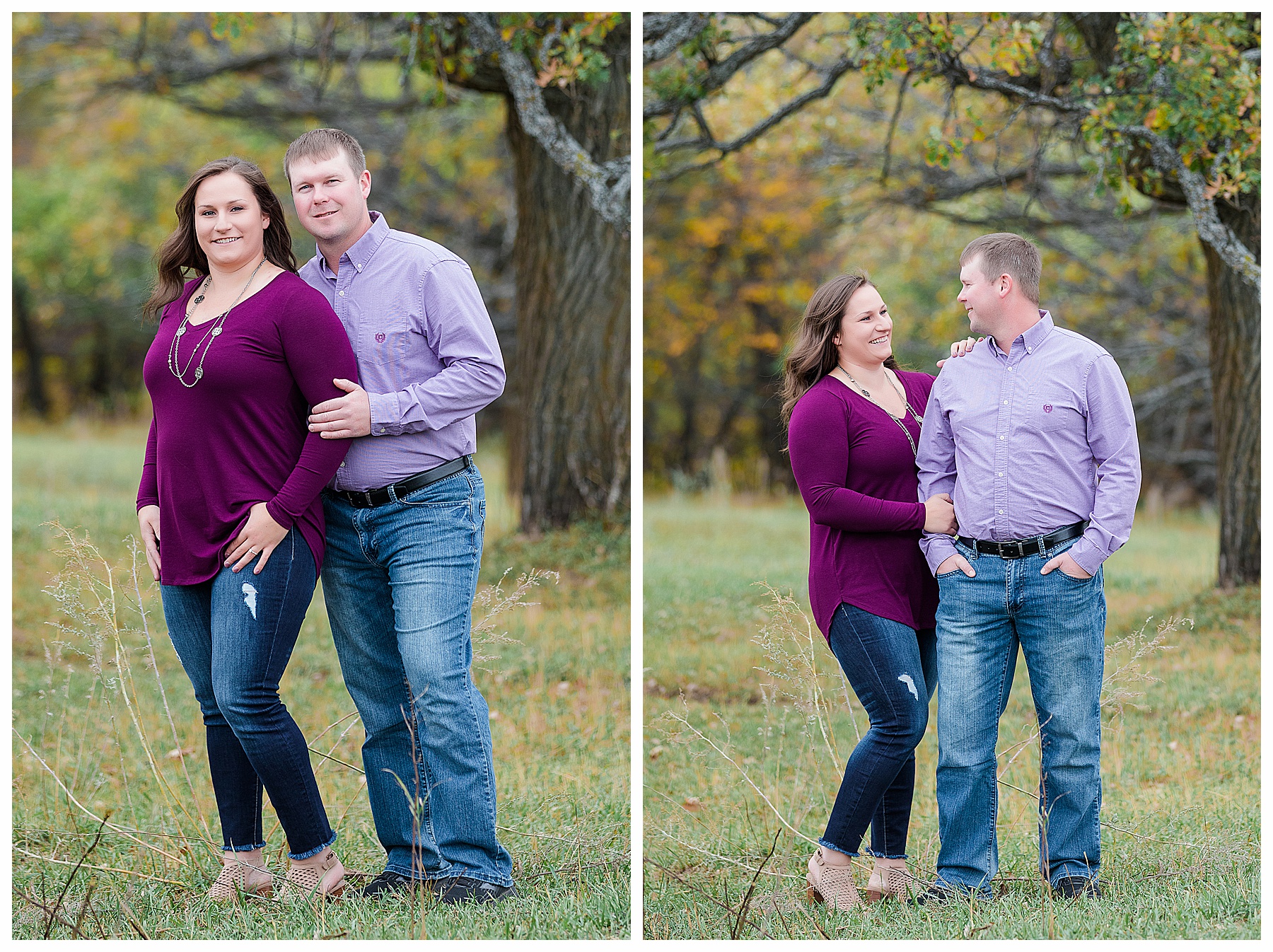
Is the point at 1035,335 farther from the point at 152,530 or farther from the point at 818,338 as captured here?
the point at 152,530

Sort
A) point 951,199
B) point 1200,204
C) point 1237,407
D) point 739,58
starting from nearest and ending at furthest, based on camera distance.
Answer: point 1200,204
point 739,58
point 1237,407
point 951,199

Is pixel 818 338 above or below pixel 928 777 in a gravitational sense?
above

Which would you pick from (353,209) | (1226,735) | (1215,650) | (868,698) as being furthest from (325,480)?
(1215,650)

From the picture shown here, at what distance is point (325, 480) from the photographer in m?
2.63

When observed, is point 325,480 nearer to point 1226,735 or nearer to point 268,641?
point 268,641

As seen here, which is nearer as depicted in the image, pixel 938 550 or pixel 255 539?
pixel 255 539

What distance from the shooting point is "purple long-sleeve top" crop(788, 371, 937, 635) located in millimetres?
2826

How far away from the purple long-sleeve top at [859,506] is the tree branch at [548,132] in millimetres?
2279

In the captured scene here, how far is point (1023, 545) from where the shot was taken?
110 inches

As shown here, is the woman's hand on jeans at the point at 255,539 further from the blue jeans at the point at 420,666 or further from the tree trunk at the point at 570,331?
the tree trunk at the point at 570,331

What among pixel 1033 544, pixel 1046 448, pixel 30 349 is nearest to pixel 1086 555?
pixel 1033 544

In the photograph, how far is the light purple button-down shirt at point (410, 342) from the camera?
8.86 feet

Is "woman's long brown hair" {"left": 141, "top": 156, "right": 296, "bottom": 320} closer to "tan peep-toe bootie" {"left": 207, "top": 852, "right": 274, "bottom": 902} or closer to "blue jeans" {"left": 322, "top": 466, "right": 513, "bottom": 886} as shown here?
"blue jeans" {"left": 322, "top": 466, "right": 513, "bottom": 886}

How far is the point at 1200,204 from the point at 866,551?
117 inches
